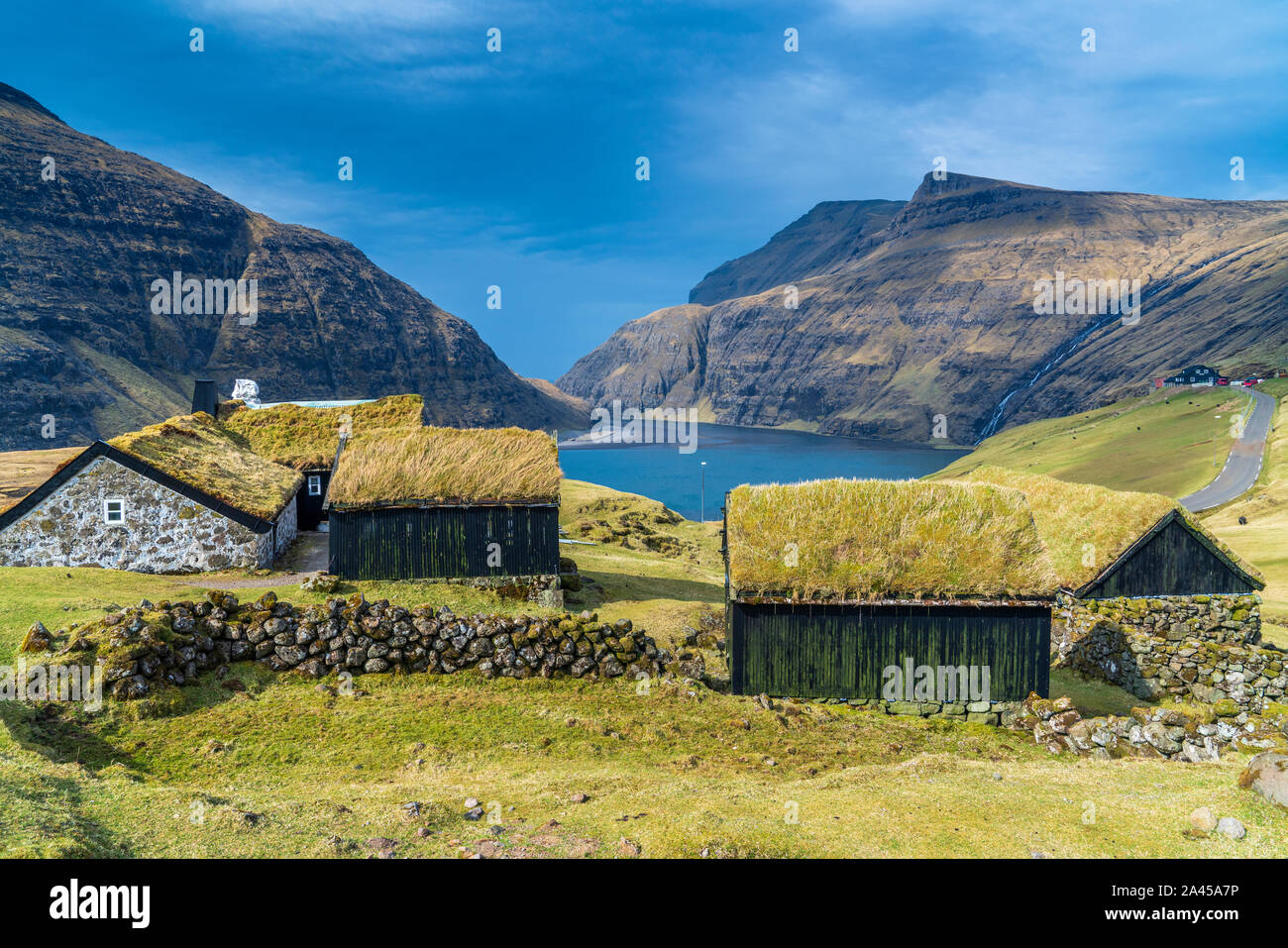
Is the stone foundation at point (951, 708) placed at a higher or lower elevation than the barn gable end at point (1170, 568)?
lower

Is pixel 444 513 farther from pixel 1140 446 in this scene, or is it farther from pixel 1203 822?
pixel 1140 446

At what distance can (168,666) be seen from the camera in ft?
49.5

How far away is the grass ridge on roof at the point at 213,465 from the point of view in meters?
25.8

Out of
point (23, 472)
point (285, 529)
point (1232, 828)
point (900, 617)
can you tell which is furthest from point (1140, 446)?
point (23, 472)

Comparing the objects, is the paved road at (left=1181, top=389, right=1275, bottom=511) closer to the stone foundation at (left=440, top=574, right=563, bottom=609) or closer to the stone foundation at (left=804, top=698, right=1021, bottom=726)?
the stone foundation at (left=804, top=698, right=1021, bottom=726)

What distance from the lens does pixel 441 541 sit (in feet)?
84.1

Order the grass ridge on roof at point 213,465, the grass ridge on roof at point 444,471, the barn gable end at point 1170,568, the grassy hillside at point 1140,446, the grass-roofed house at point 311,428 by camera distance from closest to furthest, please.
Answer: the grass ridge on roof at point 444,471
the barn gable end at point 1170,568
the grass ridge on roof at point 213,465
the grass-roofed house at point 311,428
the grassy hillside at point 1140,446

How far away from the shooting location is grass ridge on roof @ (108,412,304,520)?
84.6 feet

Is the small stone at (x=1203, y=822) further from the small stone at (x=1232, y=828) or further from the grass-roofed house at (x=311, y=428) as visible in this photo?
the grass-roofed house at (x=311, y=428)

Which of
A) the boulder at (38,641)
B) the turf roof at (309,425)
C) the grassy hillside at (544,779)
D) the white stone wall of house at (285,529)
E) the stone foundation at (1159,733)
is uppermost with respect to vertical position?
the turf roof at (309,425)

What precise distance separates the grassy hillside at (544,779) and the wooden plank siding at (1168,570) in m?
11.2

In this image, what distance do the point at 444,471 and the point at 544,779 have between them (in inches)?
595

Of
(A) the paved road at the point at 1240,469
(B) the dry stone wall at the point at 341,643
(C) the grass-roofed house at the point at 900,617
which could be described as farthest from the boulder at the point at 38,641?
(A) the paved road at the point at 1240,469

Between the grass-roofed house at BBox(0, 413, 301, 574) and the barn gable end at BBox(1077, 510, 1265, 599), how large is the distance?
3050 centimetres
